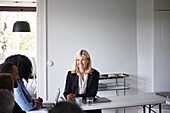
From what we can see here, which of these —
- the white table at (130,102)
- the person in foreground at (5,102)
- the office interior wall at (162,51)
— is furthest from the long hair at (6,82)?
the office interior wall at (162,51)

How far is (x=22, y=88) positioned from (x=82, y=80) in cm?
111

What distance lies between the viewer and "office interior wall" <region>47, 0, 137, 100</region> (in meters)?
4.75

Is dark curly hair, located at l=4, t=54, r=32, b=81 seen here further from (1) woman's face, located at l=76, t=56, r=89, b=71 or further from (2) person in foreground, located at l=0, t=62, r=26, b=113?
(1) woman's face, located at l=76, t=56, r=89, b=71

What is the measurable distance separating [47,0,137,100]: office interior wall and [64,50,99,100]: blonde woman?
1139 millimetres

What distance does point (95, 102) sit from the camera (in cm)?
329

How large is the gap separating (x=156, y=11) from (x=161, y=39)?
0.55 metres

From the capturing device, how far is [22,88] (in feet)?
8.95

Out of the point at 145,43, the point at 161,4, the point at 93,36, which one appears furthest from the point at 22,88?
the point at 161,4

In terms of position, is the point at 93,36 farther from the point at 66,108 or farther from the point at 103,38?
the point at 66,108

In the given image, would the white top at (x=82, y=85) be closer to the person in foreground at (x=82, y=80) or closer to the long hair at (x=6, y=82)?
the person in foreground at (x=82, y=80)

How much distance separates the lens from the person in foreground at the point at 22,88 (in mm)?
2686

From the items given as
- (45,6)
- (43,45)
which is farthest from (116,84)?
(45,6)

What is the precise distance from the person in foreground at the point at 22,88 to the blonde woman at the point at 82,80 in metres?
0.76

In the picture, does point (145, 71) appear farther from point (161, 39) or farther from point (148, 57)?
point (161, 39)
